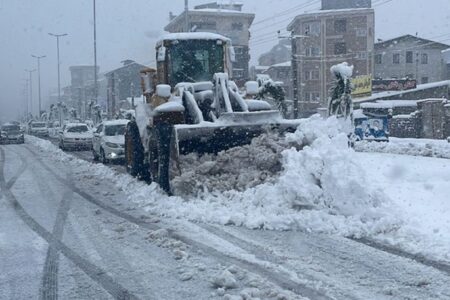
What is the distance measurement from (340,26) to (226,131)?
51791 millimetres

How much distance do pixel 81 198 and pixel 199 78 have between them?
378 centimetres

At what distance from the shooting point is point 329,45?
6094cm

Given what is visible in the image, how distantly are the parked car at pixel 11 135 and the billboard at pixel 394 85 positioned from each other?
25601 mm

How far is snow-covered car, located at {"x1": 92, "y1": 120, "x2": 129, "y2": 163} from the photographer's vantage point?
70.4ft

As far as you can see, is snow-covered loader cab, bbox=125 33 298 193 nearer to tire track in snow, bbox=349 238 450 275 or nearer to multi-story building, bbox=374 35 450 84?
tire track in snow, bbox=349 238 450 275

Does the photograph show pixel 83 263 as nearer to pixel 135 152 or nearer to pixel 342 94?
pixel 135 152

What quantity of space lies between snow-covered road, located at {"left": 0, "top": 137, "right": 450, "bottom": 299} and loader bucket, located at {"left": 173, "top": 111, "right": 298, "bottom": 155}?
1.65 m

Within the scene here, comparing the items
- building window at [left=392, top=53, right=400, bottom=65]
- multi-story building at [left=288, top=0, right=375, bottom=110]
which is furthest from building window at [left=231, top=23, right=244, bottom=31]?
building window at [left=392, top=53, right=400, bottom=65]

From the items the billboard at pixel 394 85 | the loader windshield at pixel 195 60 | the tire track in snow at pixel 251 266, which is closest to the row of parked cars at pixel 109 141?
the loader windshield at pixel 195 60

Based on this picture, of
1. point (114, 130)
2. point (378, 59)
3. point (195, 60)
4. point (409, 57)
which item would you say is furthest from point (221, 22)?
point (195, 60)

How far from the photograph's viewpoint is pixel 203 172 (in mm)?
10836

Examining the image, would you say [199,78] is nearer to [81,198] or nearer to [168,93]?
[168,93]

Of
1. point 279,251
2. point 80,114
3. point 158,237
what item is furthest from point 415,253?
point 80,114

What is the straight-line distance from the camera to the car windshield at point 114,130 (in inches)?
893
